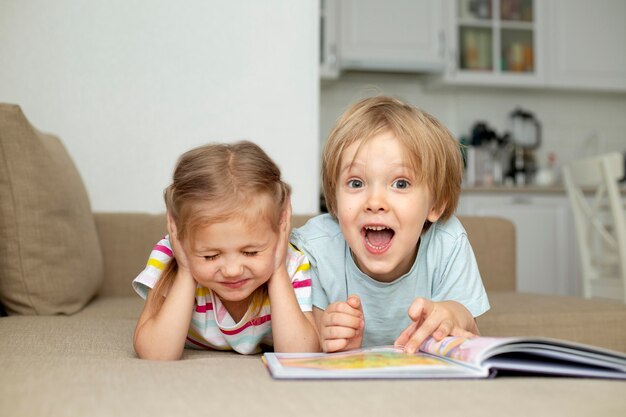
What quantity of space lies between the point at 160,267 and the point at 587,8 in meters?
4.37

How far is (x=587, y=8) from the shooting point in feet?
15.3

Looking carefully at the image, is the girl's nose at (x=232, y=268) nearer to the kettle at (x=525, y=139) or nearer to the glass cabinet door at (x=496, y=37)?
the glass cabinet door at (x=496, y=37)

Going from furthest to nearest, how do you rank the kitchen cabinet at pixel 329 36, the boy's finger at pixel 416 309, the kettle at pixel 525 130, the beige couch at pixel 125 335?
the kettle at pixel 525 130, the kitchen cabinet at pixel 329 36, the boy's finger at pixel 416 309, the beige couch at pixel 125 335

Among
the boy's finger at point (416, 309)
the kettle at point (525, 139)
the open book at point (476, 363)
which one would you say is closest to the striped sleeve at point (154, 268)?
the open book at point (476, 363)

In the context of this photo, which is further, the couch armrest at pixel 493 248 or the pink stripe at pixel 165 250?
the couch armrest at pixel 493 248

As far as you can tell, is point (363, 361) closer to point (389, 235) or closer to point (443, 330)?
point (443, 330)

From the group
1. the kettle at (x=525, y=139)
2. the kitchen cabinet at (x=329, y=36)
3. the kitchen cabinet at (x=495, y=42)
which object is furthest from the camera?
the kettle at (x=525, y=139)

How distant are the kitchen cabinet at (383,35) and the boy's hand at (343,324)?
3.47 metres

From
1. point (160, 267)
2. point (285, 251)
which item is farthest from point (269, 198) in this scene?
point (160, 267)

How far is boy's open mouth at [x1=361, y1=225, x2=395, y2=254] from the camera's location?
116 cm

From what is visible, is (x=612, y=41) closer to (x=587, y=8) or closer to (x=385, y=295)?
(x=587, y=8)

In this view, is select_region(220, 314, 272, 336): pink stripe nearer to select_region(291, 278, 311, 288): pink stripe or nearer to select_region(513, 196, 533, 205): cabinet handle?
select_region(291, 278, 311, 288): pink stripe

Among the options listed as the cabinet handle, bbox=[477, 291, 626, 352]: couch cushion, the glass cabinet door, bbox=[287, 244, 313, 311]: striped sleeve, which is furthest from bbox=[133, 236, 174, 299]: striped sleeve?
the glass cabinet door

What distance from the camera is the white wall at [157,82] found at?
2.19 metres
